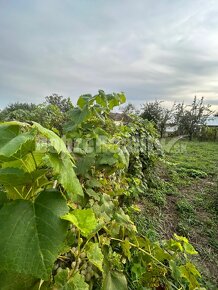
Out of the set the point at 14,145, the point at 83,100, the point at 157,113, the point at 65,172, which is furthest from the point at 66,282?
the point at 157,113

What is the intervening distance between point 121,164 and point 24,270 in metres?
0.88

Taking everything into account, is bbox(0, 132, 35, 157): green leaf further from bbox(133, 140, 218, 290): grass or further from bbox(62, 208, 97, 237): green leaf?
bbox(133, 140, 218, 290): grass

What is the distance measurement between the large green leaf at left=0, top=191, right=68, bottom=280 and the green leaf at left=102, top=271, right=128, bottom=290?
0.49m

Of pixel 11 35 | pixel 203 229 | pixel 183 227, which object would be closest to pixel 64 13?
pixel 11 35

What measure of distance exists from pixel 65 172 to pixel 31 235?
5.7 inches

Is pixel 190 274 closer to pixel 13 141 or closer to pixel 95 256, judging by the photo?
pixel 95 256

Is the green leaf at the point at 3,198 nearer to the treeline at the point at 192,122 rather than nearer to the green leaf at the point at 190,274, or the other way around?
the green leaf at the point at 190,274

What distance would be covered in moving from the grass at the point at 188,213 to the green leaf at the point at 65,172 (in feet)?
7.96

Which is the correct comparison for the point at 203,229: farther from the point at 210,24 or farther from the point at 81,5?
the point at 210,24

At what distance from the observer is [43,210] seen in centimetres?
53

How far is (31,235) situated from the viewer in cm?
50

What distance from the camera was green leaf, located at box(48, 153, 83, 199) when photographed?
545 millimetres

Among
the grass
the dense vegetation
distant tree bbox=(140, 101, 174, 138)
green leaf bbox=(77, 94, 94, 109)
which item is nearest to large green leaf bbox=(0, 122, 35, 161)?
the dense vegetation

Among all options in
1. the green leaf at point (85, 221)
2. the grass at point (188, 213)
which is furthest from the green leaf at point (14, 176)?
the grass at point (188, 213)
